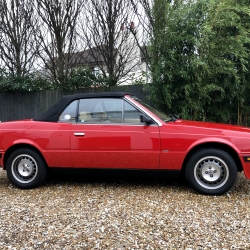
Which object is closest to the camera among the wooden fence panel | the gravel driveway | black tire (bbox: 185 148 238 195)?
the gravel driveway

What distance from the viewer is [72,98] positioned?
4.29 m

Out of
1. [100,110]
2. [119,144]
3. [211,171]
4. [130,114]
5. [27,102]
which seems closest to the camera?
[211,171]

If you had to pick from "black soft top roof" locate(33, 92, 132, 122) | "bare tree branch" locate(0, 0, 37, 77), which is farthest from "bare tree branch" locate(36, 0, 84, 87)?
"black soft top roof" locate(33, 92, 132, 122)

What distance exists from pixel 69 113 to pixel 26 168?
3.83 ft

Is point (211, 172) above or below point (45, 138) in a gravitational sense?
below

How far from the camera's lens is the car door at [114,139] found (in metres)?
3.88

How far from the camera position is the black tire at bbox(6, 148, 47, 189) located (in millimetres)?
4195

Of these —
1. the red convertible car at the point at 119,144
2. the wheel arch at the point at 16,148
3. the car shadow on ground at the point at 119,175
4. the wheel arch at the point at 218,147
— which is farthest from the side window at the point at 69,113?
the wheel arch at the point at 218,147

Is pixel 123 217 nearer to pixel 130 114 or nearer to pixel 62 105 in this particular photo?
pixel 130 114

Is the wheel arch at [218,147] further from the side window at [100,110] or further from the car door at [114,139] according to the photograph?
the side window at [100,110]

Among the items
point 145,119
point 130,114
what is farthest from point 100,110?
point 145,119

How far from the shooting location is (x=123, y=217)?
3.10m

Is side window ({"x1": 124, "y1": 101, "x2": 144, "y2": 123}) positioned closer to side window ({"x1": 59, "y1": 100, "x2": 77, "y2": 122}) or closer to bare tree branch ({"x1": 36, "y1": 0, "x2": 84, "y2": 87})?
side window ({"x1": 59, "y1": 100, "x2": 77, "y2": 122})

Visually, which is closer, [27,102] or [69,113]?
[69,113]
